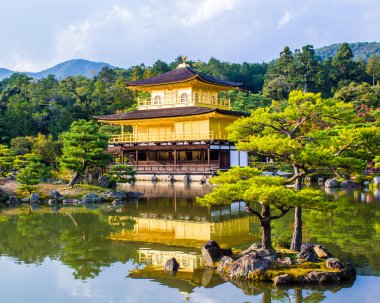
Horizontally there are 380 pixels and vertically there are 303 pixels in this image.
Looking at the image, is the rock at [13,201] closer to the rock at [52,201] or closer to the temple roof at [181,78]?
the rock at [52,201]

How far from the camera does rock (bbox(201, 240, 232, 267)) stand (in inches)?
440

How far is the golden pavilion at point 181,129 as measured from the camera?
37031 mm

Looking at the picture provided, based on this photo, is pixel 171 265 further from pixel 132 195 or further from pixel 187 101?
pixel 187 101

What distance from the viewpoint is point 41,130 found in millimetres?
49094

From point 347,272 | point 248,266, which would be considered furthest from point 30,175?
point 347,272

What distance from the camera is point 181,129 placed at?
38.7 meters

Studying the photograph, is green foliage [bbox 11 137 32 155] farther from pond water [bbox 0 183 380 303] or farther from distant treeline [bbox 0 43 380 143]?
pond water [bbox 0 183 380 303]

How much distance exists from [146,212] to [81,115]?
119 ft

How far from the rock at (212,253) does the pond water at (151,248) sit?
0.27 m

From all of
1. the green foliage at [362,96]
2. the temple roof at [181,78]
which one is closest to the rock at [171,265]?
the temple roof at [181,78]

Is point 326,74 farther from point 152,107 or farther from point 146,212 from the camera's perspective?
point 146,212

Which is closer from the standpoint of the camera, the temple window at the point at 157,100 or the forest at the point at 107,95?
the temple window at the point at 157,100

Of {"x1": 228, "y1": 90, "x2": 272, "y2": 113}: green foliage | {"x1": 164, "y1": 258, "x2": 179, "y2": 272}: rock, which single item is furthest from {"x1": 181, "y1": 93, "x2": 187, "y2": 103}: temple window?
{"x1": 164, "y1": 258, "x2": 179, "y2": 272}: rock

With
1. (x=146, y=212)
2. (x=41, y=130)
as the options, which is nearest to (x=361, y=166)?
(x=146, y=212)
